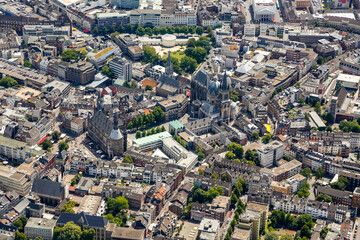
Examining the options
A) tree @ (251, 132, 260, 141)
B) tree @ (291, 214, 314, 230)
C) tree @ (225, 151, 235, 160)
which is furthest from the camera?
tree @ (251, 132, 260, 141)

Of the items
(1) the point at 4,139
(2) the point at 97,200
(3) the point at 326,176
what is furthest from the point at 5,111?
(3) the point at 326,176

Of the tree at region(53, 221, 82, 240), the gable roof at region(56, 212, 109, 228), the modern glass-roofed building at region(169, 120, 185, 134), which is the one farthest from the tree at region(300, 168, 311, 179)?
the tree at region(53, 221, 82, 240)

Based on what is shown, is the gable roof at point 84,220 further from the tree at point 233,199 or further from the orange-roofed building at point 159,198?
the tree at point 233,199

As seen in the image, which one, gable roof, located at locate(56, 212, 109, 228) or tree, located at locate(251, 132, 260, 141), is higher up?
tree, located at locate(251, 132, 260, 141)

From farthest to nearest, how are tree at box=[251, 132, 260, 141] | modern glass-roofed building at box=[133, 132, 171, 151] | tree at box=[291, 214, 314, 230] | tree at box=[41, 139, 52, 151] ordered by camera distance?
tree at box=[251, 132, 260, 141]
modern glass-roofed building at box=[133, 132, 171, 151]
tree at box=[41, 139, 52, 151]
tree at box=[291, 214, 314, 230]

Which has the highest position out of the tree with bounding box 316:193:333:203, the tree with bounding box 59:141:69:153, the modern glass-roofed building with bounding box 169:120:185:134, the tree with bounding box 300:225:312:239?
the modern glass-roofed building with bounding box 169:120:185:134

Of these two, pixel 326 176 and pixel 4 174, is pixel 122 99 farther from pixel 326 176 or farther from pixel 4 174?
pixel 326 176

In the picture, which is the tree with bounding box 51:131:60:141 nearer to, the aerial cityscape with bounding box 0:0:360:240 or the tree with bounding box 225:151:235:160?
the aerial cityscape with bounding box 0:0:360:240
